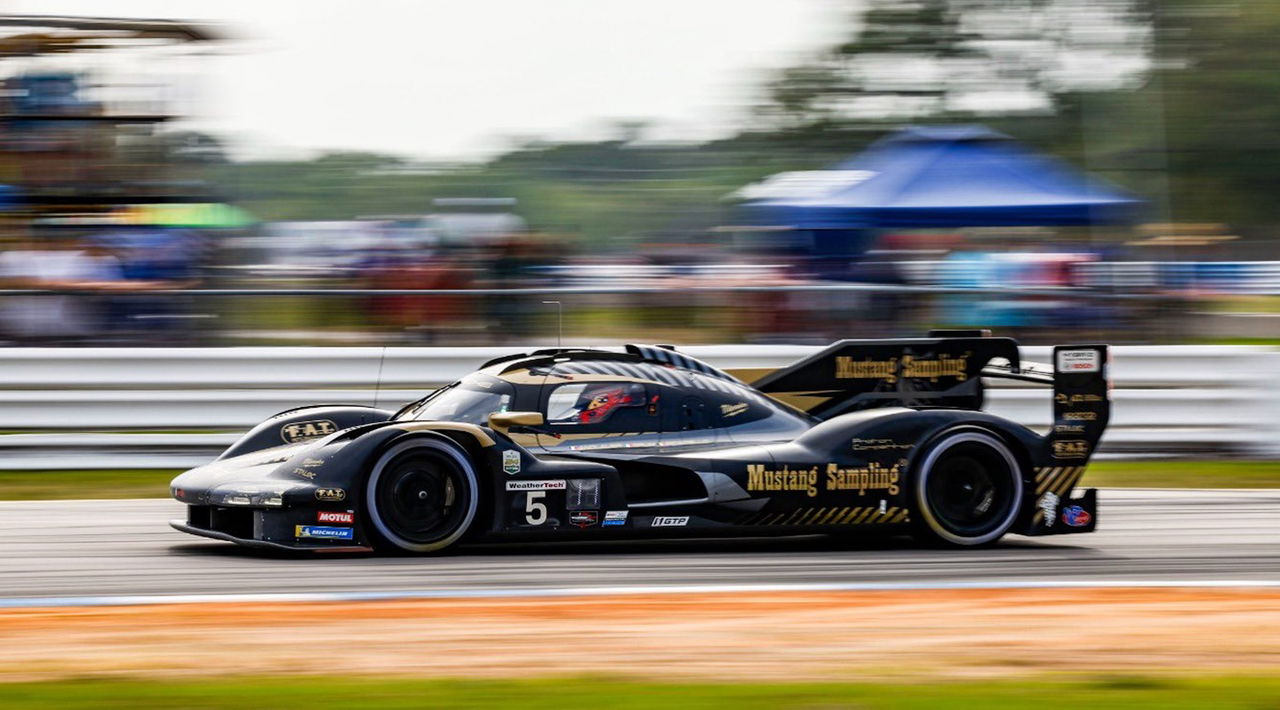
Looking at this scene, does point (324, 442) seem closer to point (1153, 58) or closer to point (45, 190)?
point (45, 190)

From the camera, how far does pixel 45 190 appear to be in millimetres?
12609

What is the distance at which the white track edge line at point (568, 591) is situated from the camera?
6.00 meters

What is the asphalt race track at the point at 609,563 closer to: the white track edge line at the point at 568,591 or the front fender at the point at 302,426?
the white track edge line at the point at 568,591

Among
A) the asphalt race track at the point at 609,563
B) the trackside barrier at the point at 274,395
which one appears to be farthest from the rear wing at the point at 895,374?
the trackside barrier at the point at 274,395

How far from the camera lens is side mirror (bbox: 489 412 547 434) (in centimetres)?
717

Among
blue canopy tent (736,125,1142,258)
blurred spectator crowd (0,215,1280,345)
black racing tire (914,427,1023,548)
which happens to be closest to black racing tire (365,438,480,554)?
black racing tire (914,427,1023,548)

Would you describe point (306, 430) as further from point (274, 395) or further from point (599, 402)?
point (274, 395)

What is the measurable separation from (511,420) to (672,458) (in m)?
0.76

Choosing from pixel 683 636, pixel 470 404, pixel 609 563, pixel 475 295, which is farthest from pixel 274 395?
pixel 683 636

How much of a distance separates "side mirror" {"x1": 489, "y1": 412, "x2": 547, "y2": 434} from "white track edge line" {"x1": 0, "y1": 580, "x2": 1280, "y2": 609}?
1073 mm

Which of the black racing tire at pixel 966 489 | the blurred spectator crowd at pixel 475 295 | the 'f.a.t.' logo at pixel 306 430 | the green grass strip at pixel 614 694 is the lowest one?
the green grass strip at pixel 614 694

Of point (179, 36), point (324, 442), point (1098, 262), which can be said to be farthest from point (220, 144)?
point (1098, 262)

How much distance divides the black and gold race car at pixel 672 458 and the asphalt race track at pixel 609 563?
0.15 meters

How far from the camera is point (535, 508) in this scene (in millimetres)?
Result: 7141
